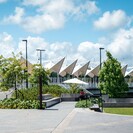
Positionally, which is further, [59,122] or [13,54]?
[13,54]

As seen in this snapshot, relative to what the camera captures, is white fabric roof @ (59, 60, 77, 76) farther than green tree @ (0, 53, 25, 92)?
Yes

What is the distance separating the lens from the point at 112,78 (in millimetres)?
42281

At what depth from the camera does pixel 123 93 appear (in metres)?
42.1

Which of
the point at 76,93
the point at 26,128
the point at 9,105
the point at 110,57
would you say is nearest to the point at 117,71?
the point at 110,57

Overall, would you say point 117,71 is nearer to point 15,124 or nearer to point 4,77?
point 4,77

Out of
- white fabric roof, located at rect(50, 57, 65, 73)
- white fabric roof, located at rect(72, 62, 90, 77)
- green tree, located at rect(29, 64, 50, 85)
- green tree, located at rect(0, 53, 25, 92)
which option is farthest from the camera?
white fabric roof, located at rect(72, 62, 90, 77)

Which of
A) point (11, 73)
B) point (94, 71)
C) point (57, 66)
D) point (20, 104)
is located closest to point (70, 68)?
point (57, 66)

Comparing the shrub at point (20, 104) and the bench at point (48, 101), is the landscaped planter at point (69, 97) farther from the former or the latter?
the shrub at point (20, 104)

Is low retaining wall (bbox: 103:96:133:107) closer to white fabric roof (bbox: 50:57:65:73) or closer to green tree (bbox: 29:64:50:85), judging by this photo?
green tree (bbox: 29:64:50:85)

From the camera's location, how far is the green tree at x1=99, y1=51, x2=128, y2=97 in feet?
137

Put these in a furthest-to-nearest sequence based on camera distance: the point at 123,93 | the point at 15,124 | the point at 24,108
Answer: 1. the point at 123,93
2. the point at 24,108
3. the point at 15,124

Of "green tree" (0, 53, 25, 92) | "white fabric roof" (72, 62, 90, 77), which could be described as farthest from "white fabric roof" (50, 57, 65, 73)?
"green tree" (0, 53, 25, 92)

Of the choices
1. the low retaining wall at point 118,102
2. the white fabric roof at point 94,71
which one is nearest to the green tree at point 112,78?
A: the low retaining wall at point 118,102

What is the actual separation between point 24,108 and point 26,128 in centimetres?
1068
